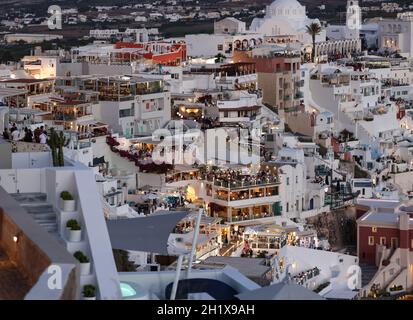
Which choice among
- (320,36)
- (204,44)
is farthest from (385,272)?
(320,36)

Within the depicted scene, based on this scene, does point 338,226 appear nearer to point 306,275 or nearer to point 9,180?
point 306,275

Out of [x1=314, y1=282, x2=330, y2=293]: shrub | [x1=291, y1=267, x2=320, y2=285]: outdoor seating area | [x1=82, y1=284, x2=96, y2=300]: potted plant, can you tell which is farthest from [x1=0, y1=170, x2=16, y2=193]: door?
[x1=314, y1=282, x2=330, y2=293]: shrub

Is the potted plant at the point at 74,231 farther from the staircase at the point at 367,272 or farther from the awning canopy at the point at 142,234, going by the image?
the staircase at the point at 367,272

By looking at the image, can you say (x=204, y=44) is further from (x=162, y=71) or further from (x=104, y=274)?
(x=104, y=274)

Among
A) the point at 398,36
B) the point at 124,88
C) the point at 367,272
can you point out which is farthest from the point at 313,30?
the point at 367,272

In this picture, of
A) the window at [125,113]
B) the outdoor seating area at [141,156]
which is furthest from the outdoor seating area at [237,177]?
the window at [125,113]

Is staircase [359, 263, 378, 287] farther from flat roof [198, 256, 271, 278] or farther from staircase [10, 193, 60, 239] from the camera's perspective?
staircase [10, 193, 60, 239]
